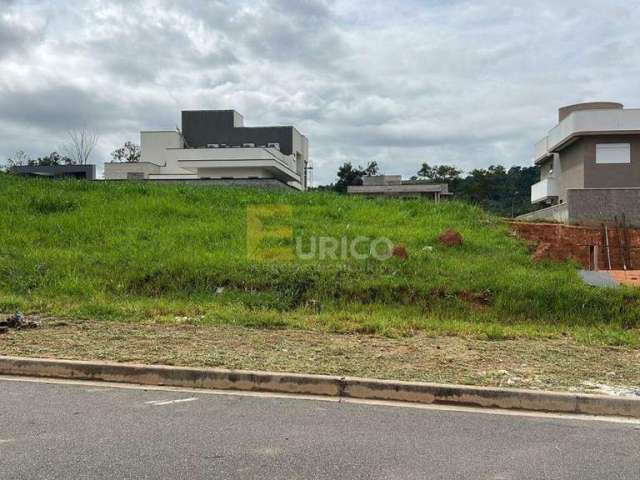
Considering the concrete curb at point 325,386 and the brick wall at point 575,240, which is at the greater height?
the brick wall at point 575,240

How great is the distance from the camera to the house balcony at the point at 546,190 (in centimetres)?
3797

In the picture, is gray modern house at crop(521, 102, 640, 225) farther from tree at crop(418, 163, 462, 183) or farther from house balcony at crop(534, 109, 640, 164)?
tree at crop(418, 163, 462, 183)

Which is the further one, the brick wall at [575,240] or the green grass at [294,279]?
the brick wall at [575,240]

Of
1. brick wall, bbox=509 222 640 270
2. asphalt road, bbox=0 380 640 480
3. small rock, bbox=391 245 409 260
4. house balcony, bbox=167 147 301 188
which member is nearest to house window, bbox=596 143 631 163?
brick wall, bbox=509 222 640 270

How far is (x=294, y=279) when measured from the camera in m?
9.93

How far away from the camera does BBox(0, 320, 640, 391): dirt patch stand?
222 inches

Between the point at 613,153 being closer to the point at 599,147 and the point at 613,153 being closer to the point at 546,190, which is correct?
the point at 599,147

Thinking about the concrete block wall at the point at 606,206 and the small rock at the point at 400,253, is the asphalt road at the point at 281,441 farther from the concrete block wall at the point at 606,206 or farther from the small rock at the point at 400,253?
the concrete block wall at the point at 606,206

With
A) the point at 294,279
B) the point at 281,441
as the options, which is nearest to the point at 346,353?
the point at 281,441

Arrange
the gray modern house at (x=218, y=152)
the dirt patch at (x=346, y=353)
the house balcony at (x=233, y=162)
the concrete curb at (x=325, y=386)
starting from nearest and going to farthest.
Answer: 1. the concrete curb at (x=325, y=386)
2. the dirt patch at (x=346, y=353)
3. the house balcony at (x=233, y=162)
4. the gray modern house at (x=218, y=152)

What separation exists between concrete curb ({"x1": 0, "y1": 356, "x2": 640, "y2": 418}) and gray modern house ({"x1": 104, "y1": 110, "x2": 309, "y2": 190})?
1438 inches

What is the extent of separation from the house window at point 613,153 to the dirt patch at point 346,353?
27.1 m

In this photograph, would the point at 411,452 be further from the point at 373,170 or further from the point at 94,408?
the point at 373,170

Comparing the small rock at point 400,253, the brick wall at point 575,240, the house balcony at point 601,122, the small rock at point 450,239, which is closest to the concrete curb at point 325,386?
the small rock at point 400,253
